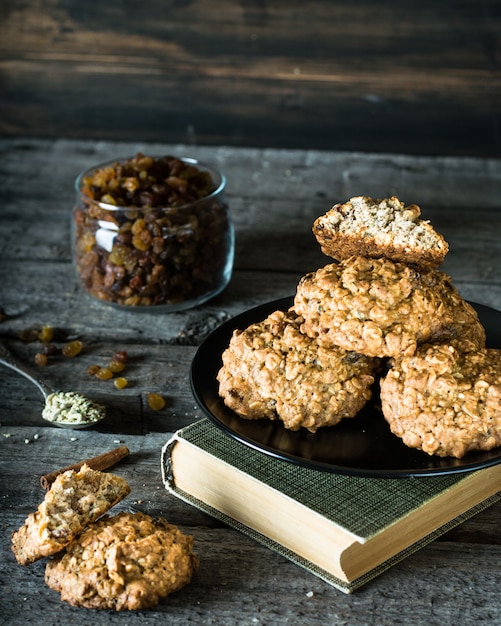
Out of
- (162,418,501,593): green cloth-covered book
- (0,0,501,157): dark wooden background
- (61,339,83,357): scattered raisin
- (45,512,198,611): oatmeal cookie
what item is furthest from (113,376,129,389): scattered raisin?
(0,0,501,157): dark wooden background

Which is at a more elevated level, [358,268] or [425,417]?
[358,268]

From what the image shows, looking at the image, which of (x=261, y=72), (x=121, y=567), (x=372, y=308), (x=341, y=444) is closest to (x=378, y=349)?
(x=372, y=308)

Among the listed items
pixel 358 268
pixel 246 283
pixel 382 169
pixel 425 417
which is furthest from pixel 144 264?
pixel 382 169

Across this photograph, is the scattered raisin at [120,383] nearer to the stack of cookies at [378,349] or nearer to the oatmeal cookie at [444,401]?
the stack of cookies at [378,349]

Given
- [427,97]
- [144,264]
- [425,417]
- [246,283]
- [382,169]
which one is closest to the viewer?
[425,417]

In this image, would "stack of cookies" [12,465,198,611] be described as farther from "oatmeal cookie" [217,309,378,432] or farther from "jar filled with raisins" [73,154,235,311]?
"jar filled with raisins" [73,154,235,311]

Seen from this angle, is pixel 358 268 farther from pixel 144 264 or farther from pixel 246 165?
pixel 246 165
